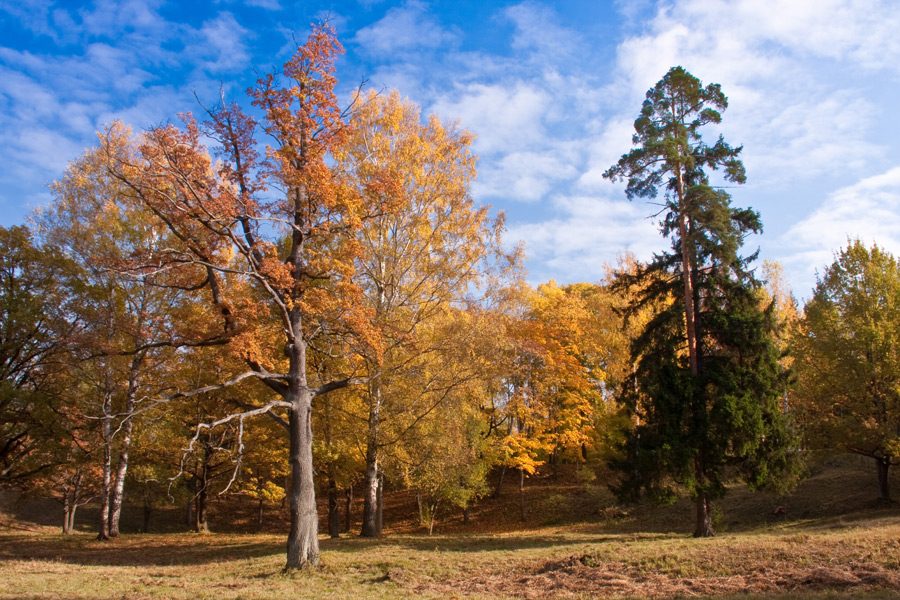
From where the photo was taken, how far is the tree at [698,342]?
48.5ft

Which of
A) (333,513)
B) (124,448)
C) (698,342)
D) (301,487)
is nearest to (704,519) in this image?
(698,342)

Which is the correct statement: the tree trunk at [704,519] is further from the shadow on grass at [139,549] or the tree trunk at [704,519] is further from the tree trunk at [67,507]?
the tree trunk at [67,507]

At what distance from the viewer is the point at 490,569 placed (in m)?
10.8

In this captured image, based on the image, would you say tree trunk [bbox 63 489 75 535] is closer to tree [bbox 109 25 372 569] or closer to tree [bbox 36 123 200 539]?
tree [bbox 36 123 200 539]

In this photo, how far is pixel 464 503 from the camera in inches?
925

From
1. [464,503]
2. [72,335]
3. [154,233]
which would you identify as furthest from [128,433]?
[464,503]

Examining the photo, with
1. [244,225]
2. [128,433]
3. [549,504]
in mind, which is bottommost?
[549,504]

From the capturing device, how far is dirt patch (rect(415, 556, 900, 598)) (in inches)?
324

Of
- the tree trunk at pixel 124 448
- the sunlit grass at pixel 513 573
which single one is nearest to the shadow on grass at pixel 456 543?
the sunlit grass at pixel 513 573

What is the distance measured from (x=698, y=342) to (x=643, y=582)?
8598mm

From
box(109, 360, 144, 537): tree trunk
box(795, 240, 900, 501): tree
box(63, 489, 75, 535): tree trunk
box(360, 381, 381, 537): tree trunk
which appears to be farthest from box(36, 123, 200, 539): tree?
box(795, 240, 900, 501): tree

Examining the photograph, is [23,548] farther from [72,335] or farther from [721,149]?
[721,149]

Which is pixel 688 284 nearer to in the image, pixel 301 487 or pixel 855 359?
pixel 855 359

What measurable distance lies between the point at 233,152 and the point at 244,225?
5.92ft
